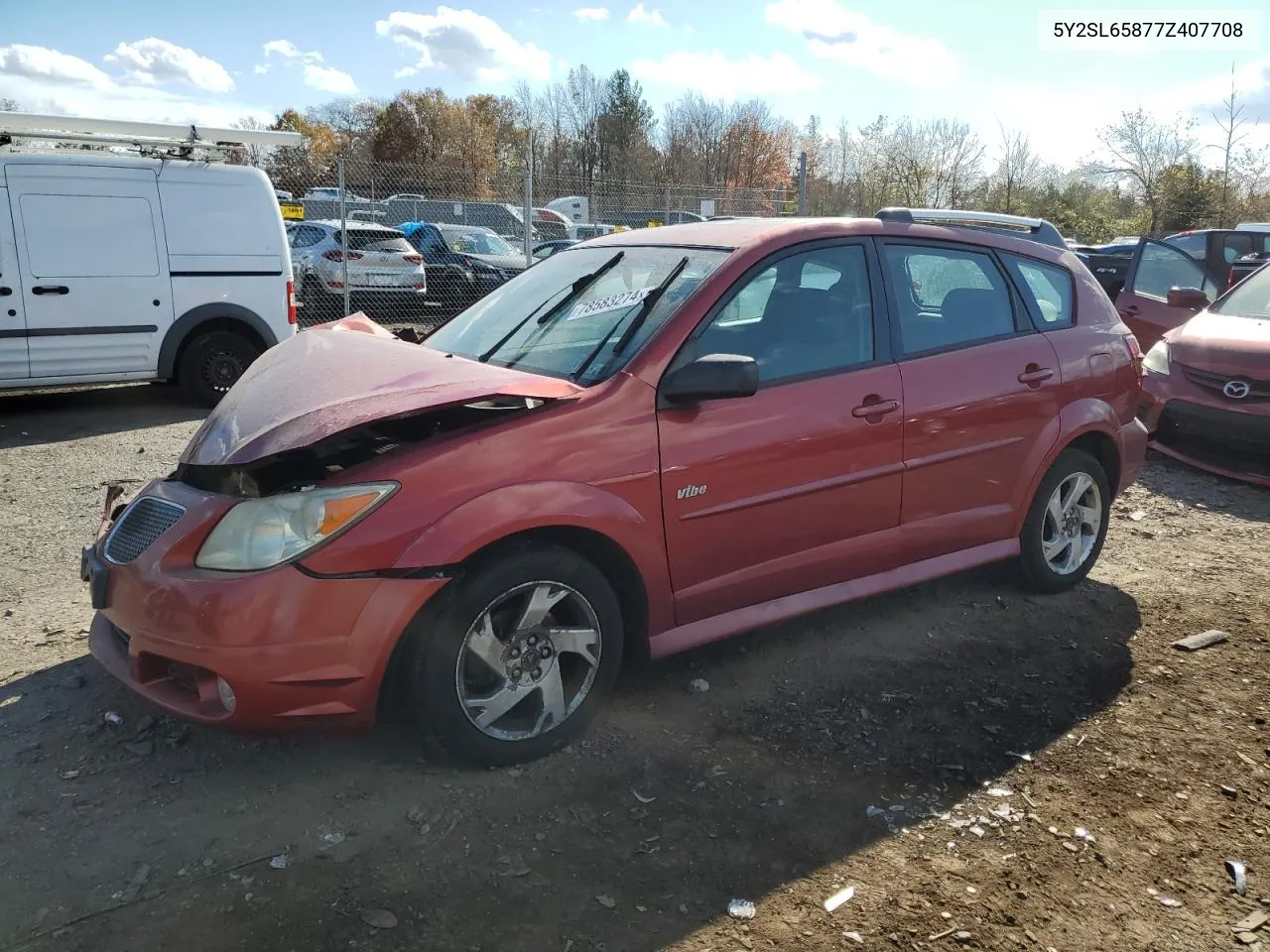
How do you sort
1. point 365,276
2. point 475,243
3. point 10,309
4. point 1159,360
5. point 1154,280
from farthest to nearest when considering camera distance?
point 475,243, point 365,276, point 1154,280, point 10,309, point 1159,360

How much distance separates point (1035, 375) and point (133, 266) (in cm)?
746

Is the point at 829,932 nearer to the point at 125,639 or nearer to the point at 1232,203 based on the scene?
the point at 125,639

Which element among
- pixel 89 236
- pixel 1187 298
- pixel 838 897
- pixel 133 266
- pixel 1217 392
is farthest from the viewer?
pixel 133 266

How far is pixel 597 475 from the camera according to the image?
10.2ft

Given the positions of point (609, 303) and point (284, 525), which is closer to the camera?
point (284, 525)

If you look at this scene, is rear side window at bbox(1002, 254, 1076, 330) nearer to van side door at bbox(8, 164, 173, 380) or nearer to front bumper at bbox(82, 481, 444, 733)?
front bumper at bbox(82, 481, 444, 733)

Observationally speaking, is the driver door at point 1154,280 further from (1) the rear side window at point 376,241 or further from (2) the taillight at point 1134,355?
(1) the rear side window at point 376,241

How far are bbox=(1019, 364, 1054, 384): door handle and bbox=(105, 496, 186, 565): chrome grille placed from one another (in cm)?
333

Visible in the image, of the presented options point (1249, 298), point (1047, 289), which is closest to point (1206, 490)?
point (1249, 298)

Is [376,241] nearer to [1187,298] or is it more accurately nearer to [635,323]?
[1187,298]

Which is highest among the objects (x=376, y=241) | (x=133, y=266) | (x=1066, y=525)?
→ (x=376, y=241)

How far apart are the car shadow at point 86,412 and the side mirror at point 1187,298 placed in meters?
8.32

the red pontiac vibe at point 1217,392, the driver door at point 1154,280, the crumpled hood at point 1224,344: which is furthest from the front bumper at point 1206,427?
the driver door at point 1154,280

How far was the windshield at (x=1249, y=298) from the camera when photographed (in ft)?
24.5
